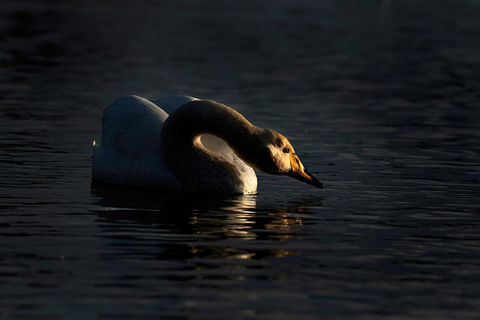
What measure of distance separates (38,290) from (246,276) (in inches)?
68.5

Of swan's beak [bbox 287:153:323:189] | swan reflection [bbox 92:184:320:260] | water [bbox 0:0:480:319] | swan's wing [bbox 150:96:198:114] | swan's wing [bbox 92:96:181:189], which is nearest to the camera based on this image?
water [bbox 0:0:480:319]

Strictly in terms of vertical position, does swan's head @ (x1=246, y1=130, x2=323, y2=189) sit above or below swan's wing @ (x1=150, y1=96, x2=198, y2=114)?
below

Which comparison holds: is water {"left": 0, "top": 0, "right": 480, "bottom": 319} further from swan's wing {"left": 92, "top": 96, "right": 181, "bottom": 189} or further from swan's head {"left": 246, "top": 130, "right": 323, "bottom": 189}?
swan's head {"left": 246, "top": 130, "right": 323, "bottom": 189}

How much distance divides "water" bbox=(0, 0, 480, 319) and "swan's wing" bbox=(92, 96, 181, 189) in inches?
9.7

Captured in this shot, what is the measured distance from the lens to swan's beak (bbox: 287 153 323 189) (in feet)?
45.3

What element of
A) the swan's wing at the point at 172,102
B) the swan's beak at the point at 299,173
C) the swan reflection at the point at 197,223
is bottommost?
the swan reflection at the point at 197,223

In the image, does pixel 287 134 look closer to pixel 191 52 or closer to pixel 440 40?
pixel 191 52

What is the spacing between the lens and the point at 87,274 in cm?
912

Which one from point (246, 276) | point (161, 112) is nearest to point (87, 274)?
point (246, 276)

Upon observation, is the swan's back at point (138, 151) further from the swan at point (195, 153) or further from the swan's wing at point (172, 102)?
the swan's wing at point (172, 102)

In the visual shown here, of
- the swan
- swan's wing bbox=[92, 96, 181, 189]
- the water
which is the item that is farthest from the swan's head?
swan's wing bbox=[92, 96, 181, 189]

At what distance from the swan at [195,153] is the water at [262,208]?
274 mm

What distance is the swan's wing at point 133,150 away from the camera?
45.7 ft

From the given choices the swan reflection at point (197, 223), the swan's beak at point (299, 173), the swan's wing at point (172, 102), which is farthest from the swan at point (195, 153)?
the swan's wing at point (172, 102)
